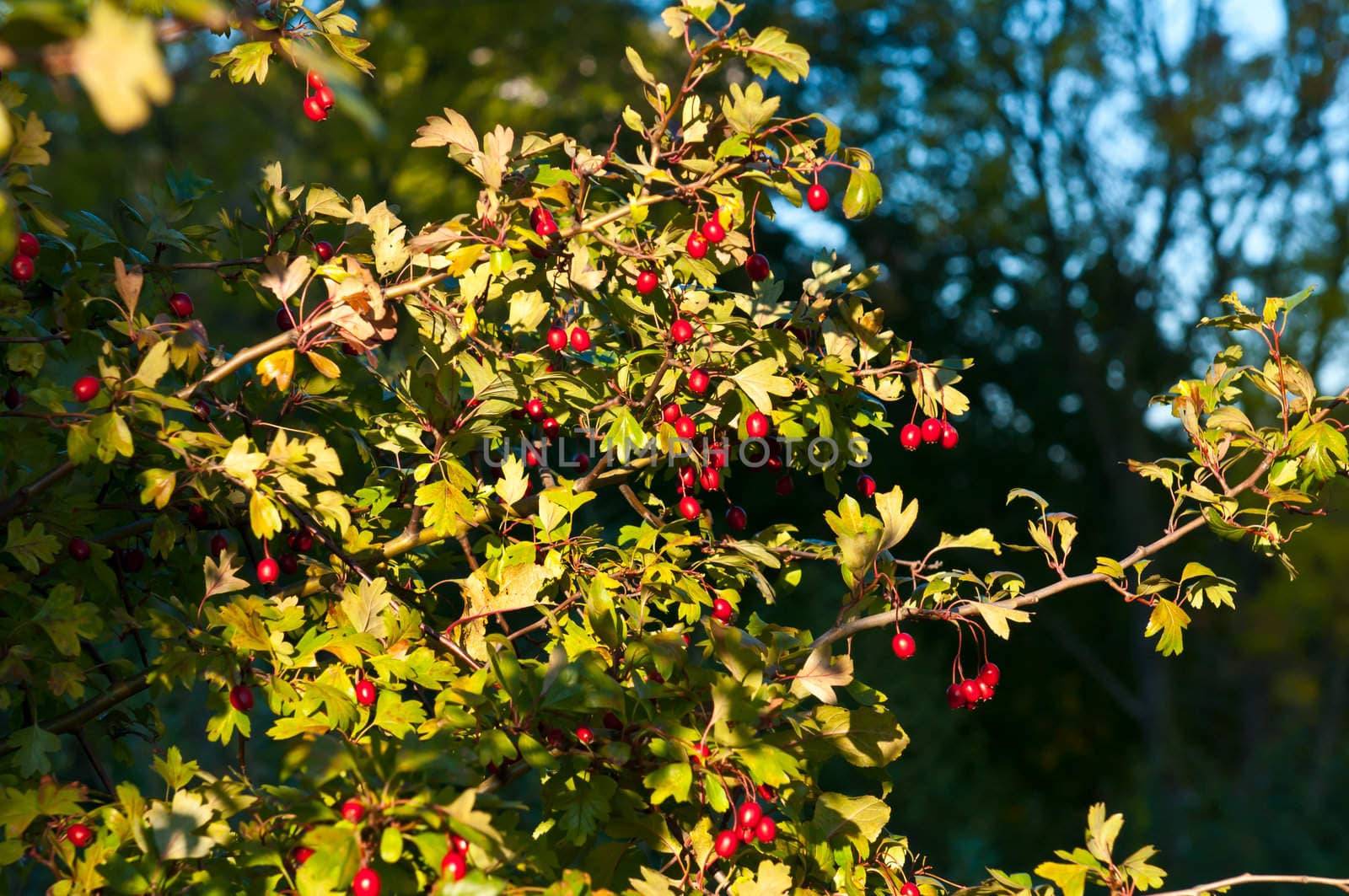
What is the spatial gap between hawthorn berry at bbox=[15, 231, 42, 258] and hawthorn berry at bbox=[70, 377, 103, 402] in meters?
0.46

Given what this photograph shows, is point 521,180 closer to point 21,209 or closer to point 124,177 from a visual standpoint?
point 21,209

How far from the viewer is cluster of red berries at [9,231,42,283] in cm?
238

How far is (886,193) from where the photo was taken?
1273 cm

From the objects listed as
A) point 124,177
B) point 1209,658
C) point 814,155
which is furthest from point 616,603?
point 124,177

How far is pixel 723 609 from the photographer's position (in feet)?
8.41

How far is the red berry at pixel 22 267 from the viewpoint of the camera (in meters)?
2.38

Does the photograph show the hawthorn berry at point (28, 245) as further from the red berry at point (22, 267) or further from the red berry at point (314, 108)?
the red berry at point (314, 108)

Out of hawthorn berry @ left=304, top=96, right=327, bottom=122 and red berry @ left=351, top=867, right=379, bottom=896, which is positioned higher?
hawthorn berry @ left=304, top=96, right=327, bottom=122

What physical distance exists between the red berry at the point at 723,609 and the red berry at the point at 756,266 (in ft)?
2.40

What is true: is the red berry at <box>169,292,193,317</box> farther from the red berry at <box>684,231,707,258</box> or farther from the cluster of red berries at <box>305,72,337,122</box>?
the red berry at <box>684,231,707,258</box>

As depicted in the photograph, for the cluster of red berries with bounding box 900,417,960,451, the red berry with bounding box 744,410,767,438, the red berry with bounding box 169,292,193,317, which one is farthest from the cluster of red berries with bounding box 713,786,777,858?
the red berry with bounding box 169,292,193,317

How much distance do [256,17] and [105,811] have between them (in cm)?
159

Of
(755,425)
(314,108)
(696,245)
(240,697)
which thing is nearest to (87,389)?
(240,697)

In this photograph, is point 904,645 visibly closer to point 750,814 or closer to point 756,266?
point 750,814
